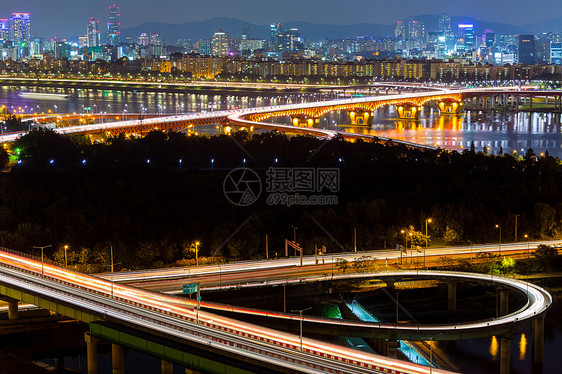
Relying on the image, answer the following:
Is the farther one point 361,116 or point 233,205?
point 361,116

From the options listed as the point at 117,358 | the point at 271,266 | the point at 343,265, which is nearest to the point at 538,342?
the point at 343,265

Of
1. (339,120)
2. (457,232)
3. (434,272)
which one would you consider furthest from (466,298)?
(339,120)

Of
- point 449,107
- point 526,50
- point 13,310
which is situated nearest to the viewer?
point 13,310

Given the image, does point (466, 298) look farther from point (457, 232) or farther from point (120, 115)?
point (120, 115)

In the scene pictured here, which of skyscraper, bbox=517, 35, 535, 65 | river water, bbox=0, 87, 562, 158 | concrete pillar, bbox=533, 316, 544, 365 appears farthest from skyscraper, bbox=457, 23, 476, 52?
concrete pillar, bbox=533, 316, 544, 365

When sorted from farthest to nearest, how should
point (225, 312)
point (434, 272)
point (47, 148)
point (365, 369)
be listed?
point (47, 148) < point (434, 272) < point (225, 312) < point (365, 369)

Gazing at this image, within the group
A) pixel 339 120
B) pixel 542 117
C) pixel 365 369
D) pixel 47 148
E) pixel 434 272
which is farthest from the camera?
pixel 542 117

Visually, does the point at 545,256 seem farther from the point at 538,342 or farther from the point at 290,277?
the point at 290,277

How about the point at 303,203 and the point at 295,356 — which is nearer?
the point at 295,356
